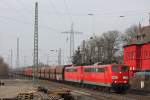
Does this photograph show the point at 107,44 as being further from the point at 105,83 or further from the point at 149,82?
the point at 105,83

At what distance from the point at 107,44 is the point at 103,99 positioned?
91474mm

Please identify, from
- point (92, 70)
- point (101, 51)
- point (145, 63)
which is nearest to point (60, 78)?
point (145, 63)

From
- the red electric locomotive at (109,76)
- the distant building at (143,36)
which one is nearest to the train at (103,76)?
the red electric locomotive at (109,76)

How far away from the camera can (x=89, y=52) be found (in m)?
124

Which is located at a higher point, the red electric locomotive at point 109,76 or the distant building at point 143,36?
the distant building at point 143,36

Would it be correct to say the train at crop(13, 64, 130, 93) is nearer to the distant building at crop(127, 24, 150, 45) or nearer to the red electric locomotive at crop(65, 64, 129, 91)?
the red electric locomotive at crop(65, 64, 129, 91)

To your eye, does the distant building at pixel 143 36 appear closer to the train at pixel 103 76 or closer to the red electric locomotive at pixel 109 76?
the train at pixel 103 76

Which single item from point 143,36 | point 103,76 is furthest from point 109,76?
point 143,36

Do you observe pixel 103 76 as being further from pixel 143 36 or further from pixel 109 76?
pixel 143 36

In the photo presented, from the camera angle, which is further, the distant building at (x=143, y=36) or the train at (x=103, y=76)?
the distant building at (x=143, y=36)

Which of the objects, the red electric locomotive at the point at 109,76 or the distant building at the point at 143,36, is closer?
the red electric locomotive at the point at 109,76

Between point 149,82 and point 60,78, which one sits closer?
point 149,82

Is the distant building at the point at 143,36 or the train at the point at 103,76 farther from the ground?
the distant building at the point at 143,36

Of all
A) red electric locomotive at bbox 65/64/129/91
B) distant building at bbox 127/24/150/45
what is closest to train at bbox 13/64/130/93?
red electric locomotive at bbox 65/64/129/91
